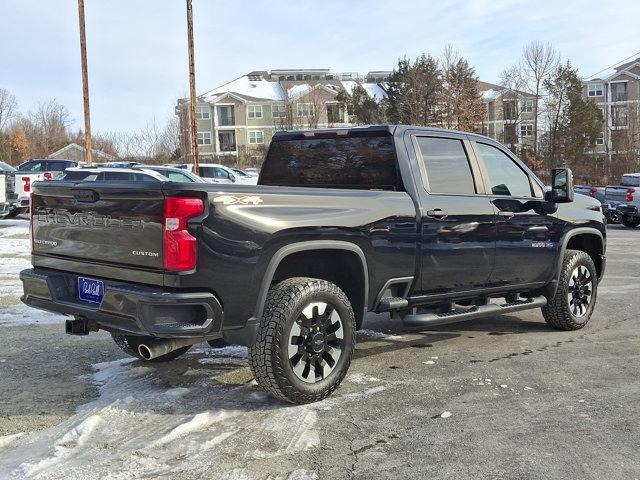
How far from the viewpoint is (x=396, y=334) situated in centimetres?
650

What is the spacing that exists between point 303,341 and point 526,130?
5806cm

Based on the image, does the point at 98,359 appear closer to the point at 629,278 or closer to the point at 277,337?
the point at 277,337

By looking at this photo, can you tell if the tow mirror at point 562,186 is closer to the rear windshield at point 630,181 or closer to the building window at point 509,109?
the rear windshield at point 630,181

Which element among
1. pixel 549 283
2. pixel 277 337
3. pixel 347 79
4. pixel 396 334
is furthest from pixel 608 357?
pixel 347 79

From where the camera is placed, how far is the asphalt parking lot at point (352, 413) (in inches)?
135

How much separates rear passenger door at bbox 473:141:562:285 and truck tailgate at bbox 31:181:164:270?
315cm

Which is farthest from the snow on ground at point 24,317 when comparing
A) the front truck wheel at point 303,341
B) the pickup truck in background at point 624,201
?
the pickup truck in background at point 624,201

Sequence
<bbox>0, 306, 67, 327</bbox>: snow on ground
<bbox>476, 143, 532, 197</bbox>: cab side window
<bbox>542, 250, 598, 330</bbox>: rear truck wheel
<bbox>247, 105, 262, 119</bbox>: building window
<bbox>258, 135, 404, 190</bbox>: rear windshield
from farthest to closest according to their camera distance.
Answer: <bbox>247, 105, 262, 119</bbox>: building window
<bbox>0, 306, 67, 327</bbox>: snow on ground
<bbox>542, 250, 598, 330</bbox>: rear truck wheel
<bbox>476, 143, 532, 197</bbox>: cab side window
<bbox>258, 135, 404, 190</bbox>: rear windshield

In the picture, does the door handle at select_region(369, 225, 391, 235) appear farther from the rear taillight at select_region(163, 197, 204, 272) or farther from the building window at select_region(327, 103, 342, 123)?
the building window at select_region(327, 103, 342, 123)

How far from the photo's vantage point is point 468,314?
17.9 ft

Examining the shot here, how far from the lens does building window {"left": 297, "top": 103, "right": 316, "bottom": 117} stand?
159 feet

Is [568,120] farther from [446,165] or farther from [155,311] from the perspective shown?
[155,311]

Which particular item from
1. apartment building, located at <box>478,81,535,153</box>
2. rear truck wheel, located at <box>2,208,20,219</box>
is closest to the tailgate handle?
rear truck wheel, located at <box>2,208,20,219</box>

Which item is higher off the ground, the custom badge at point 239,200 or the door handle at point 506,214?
the custom badge at point 239,200
